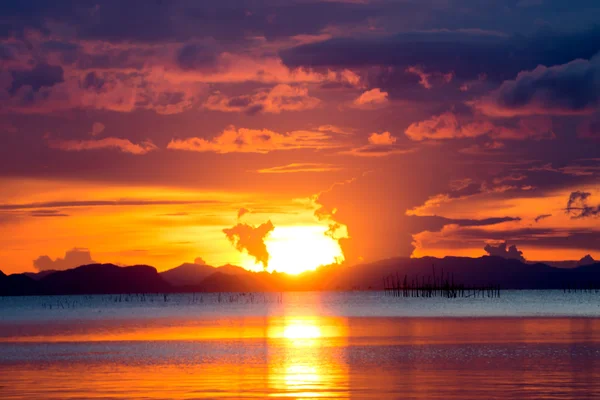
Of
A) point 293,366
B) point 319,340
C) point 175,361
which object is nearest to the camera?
point 293,366

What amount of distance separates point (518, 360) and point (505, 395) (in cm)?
1565

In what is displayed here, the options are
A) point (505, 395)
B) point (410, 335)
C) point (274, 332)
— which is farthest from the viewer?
point (274, 332)

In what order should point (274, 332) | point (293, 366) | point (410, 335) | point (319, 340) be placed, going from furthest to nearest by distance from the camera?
point (274, 332) → point (410, 335) → point (319, 340) → point (293, 366)

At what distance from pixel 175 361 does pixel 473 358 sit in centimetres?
1728

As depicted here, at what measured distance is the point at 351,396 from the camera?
35469mm

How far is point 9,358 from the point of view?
56.0m

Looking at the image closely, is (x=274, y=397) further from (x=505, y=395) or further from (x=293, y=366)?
(x=293, y=366)

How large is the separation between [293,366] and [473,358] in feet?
35.3

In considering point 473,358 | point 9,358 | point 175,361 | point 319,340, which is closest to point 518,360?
point 473,358

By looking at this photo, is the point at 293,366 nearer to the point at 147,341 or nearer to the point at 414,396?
the point at 414,396

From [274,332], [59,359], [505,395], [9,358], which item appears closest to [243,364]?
[59,359]

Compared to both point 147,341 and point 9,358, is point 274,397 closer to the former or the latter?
point 9,358

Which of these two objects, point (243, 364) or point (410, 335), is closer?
point (243, 364)

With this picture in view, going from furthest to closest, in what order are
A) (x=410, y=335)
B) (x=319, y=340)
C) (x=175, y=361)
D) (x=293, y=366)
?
(x=410, y=335) < (x=319, y=340) < (x=175, y=361) < (x=293, y=366)
